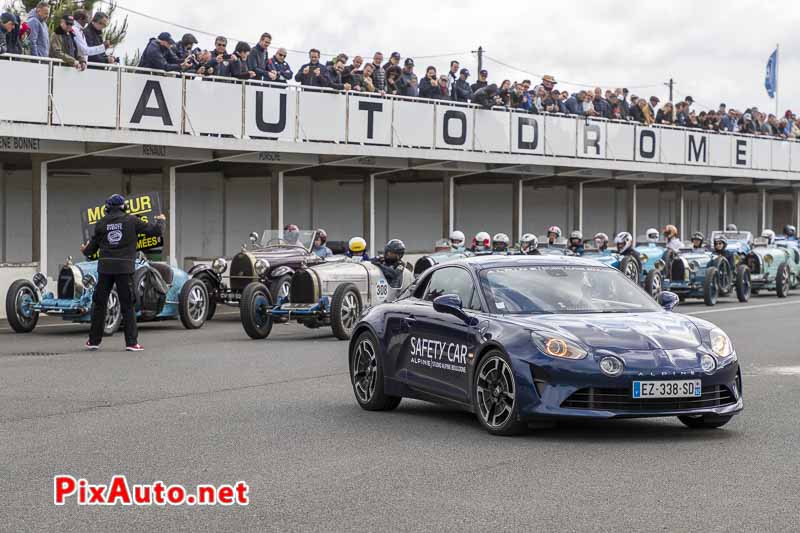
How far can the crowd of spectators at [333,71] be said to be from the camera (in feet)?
78.8

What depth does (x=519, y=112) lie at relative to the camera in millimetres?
35719

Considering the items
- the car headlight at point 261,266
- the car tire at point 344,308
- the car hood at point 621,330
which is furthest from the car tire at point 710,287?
the car hood at point 621,330

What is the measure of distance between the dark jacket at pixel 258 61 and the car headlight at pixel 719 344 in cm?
1946

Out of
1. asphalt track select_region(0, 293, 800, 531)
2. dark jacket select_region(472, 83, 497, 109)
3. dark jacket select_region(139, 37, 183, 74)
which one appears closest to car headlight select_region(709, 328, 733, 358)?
asphalt track select_region(0, 293, 800, 531)

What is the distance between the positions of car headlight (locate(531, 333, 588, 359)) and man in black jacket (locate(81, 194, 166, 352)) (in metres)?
8.36

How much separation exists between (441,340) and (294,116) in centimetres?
1938

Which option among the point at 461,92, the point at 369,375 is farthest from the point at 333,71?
the point at 369,375

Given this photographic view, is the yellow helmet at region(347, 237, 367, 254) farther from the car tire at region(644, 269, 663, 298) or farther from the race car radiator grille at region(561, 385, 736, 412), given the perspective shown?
the race car radiator grille at region(561, 385, 736, 412)

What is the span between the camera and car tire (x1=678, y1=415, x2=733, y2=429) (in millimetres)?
9672

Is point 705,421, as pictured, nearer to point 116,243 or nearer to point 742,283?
point 116,243

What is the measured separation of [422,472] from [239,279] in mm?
14888

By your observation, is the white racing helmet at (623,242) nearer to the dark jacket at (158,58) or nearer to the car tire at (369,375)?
the dark jacket at (158,58)

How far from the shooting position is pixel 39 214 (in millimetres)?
26000

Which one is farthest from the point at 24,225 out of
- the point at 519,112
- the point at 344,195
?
the point at 519,112
